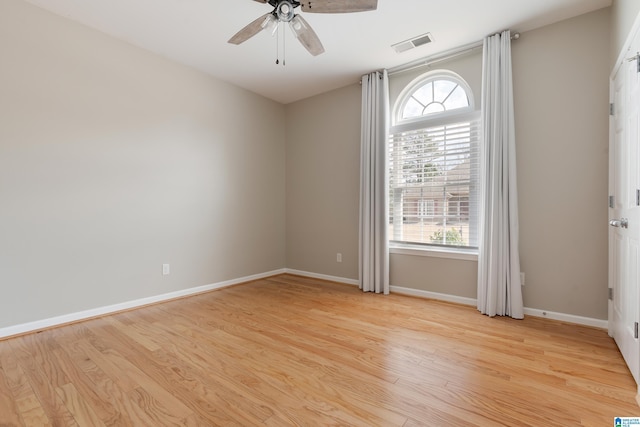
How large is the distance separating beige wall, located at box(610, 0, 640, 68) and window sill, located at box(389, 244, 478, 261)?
6.91 ft

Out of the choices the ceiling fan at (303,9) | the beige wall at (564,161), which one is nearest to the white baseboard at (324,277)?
the beige wall at (564,161)

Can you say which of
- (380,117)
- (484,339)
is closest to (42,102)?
(380,117)

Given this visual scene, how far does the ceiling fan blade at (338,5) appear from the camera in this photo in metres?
2.12

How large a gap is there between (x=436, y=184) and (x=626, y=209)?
1.75 metres

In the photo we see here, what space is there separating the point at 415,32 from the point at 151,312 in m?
4.04

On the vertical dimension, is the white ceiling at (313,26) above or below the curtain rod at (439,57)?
above

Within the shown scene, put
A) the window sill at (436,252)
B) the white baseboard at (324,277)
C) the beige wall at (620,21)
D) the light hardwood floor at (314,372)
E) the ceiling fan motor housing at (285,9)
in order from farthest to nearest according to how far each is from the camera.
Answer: the white baseboard at (324,277) → the window sill at (436,252) → the ceiling fan motor housing at (285,9) → the beige wall at (620,21) → the light hardwood floor at (314,372)

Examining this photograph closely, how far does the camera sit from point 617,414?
5.06 ft

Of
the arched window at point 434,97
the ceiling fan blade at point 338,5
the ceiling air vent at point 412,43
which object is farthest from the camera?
the arched window at point 434,97

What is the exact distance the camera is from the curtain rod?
3.26m

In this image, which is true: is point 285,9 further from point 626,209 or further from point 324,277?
point 324,277

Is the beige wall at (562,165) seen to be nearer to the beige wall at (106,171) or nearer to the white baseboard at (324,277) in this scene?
the white baseboard at (324,277)

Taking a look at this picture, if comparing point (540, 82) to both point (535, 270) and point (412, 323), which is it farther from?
point (412, 323)

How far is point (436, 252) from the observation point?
3584mm
